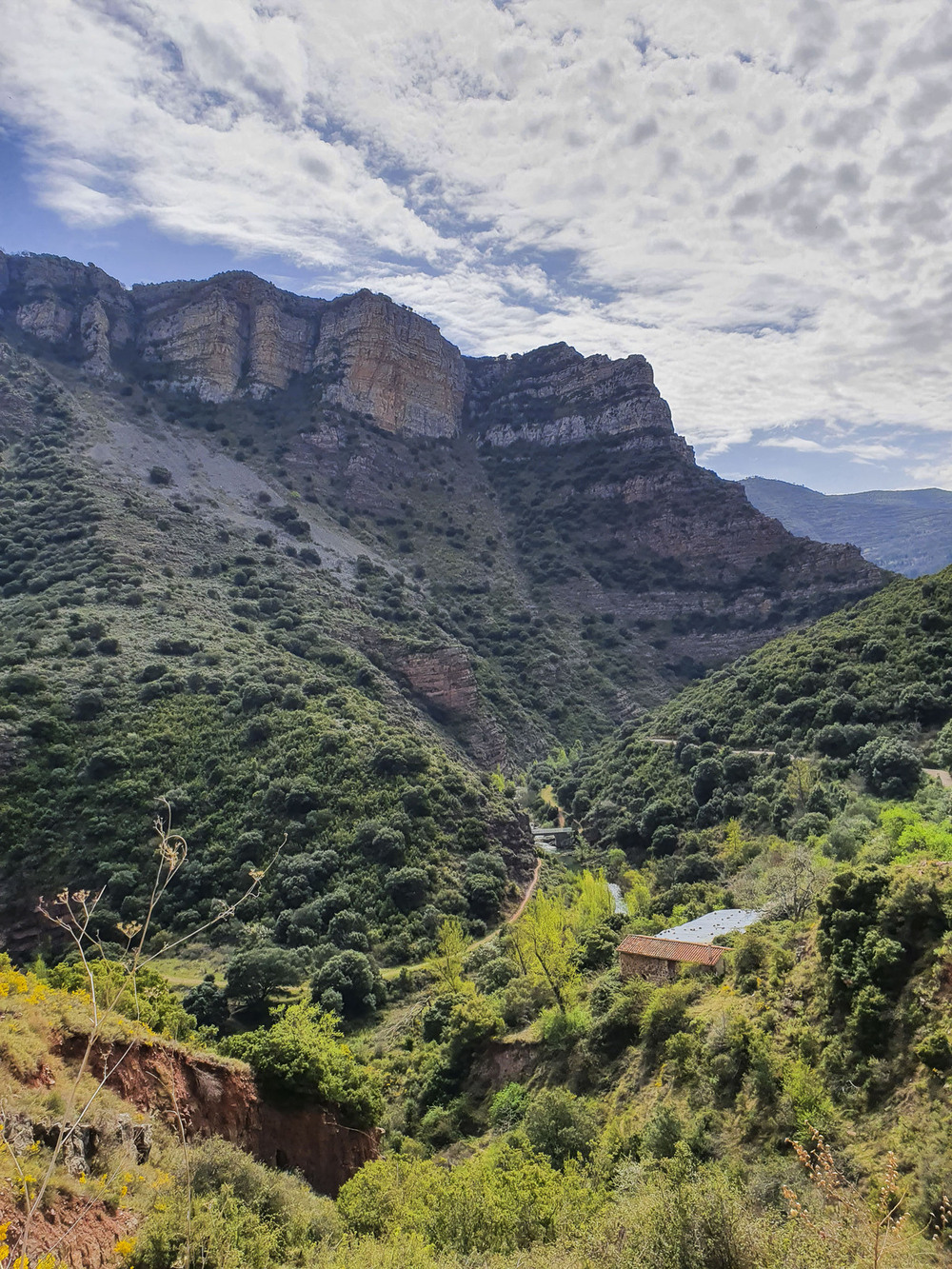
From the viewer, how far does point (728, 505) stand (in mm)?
90750

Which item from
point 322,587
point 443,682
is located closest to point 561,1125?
point 443,682

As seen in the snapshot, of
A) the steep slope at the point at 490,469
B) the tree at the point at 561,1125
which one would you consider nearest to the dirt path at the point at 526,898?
the tree at the point at 561,1125

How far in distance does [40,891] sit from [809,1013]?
3052 centimetres

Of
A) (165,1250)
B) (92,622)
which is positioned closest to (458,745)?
(92,622)

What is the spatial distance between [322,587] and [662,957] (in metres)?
53.0

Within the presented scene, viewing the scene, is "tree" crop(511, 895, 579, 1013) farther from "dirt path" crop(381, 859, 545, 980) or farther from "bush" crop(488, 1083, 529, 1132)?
"dirt path" crop(381, 859, 545, 980)

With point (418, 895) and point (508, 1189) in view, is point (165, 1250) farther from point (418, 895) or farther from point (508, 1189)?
point (418, 895)

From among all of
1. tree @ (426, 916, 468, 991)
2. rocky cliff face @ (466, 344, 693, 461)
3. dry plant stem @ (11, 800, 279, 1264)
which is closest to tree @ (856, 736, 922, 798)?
tree @ (426, 916, 468, 991)

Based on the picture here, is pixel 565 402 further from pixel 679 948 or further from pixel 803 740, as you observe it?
pixel 679 948

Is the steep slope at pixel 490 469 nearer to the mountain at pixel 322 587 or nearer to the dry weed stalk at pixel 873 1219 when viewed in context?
the mountain at pixel 322 587

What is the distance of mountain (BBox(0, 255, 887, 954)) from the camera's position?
34656mm

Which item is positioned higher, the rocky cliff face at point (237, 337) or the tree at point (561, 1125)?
the rocky cliff face at point (237, 337)

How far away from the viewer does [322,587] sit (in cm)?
6831

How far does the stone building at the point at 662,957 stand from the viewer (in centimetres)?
2038
